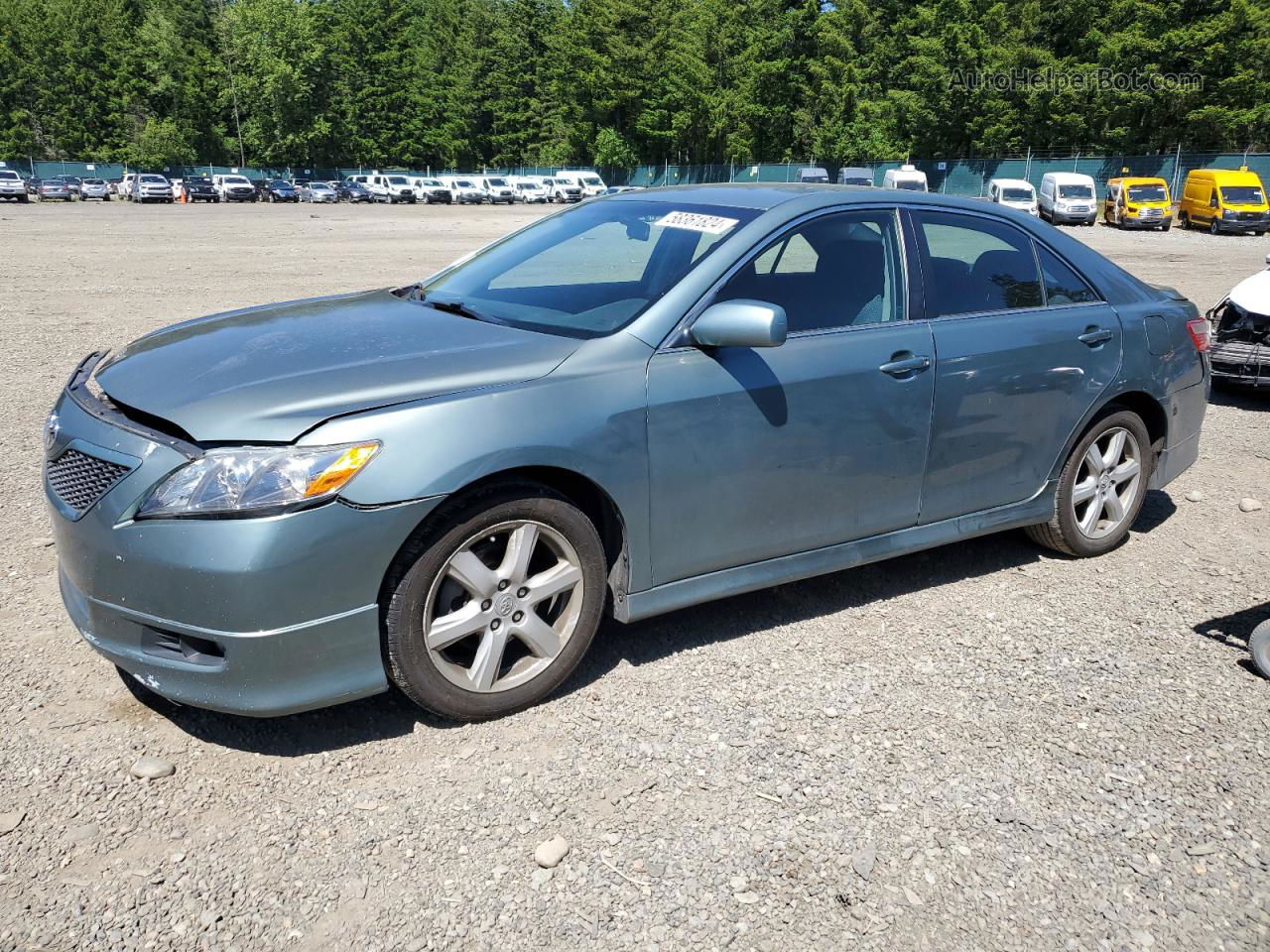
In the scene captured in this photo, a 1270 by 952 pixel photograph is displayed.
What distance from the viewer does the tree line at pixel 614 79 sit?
56375 millimetres

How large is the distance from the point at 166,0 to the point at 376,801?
114 metres

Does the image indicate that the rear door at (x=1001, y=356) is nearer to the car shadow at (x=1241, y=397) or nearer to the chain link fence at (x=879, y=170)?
the car shadow at (x=1241, y=397)

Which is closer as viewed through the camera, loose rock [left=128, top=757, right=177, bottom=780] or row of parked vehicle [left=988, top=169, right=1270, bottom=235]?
loose rock [left=128, top=757, right=177, bottom=780]

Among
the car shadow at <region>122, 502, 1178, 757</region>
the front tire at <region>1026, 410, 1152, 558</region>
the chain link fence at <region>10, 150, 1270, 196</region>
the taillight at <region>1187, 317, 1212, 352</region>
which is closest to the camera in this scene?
the car shadow at <region>122, 502, 1178, 757</region>

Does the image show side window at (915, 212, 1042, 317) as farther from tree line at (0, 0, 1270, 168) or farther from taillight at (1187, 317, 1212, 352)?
tree line at (0, 0, 1270, 168)

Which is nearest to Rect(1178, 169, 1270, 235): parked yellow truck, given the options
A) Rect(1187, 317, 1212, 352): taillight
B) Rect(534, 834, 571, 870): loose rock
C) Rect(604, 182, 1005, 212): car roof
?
Rect(1187, 317, 1212, 352): taillight

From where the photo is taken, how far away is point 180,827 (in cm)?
289

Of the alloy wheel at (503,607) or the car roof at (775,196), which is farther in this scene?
the car roof at (775,196)

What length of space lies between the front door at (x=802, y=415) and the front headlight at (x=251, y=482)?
1086 mm

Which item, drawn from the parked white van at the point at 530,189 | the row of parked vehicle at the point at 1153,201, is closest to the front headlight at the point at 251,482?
the row of parked vehicle at the point at 1153,201

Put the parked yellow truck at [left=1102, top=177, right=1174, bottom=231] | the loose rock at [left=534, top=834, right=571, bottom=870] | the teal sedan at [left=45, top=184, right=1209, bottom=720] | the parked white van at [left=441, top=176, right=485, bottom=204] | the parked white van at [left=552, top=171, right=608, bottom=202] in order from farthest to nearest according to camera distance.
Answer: the parked white van at [left=552, top=171, right=608, bottom=202]
the parked white van at [left=441, top=176, right=485, bottom=204]
the parked yellow truck at [left=1102, top=177, right=1174, bottom=231]
the teal sedan at [left=45, top=184, right=1209, bottom=720]
the loose rock at [left=534, top=834, right=571, bottom=870]

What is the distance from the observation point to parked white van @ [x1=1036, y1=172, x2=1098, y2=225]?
4038 centimetres

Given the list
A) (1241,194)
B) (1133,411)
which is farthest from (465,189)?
(1133,411)

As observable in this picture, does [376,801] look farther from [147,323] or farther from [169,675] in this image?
[147,323]
